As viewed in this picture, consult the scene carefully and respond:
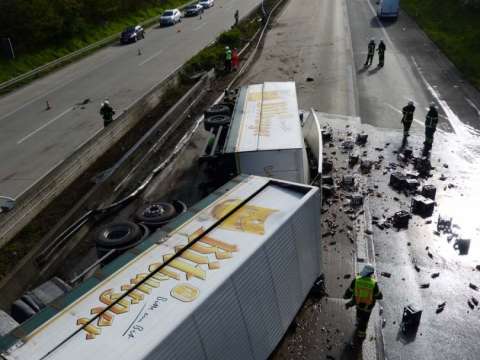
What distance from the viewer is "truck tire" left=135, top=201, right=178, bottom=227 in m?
9.21

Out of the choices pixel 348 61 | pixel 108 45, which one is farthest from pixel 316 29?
pixel 108 45

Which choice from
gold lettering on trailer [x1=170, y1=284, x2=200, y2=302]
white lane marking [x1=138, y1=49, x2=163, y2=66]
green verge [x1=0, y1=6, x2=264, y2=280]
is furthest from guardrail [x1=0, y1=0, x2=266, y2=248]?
white lane marking [x1=138, y1=49, x2=163, y2=66]

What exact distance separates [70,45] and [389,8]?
87.0ft

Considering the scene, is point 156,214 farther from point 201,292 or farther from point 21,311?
point 201,292

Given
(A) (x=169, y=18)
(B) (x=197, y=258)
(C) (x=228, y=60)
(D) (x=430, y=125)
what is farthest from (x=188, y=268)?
(A) (x=169, y=18)

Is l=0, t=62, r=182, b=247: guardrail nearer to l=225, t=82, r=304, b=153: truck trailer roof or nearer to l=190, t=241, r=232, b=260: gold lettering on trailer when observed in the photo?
l=225, t=82, r=304, b=153: truck trailer roof

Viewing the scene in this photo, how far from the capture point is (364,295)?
7.66 meters

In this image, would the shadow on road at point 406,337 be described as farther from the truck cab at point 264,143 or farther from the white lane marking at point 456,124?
the white lane marking at point 456,124

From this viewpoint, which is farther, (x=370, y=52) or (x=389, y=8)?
(x=389, y=8)

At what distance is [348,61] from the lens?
26.1 m

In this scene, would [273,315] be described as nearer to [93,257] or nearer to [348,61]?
[93,257]

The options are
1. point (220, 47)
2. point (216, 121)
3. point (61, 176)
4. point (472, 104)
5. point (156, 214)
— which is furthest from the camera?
point (220, 47)

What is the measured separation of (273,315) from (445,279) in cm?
455

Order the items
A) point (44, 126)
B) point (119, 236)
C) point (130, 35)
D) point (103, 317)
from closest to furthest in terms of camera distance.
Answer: point (103, 317), point (119, 236), point (44, 126), point (130, 35)
